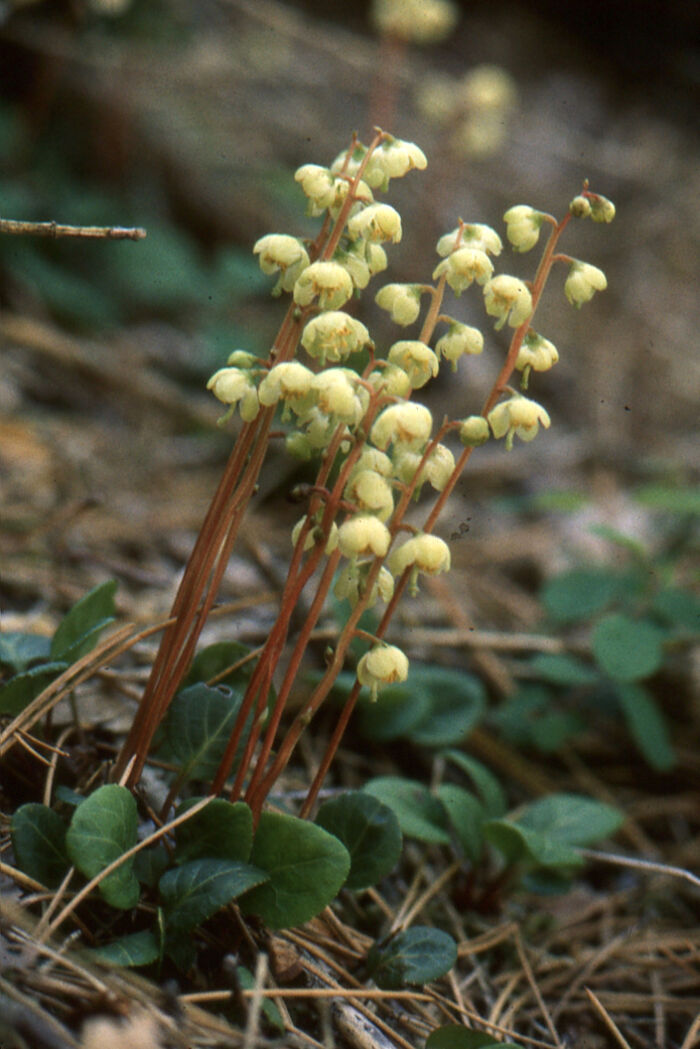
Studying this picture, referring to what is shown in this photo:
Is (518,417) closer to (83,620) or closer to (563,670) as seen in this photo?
(83,620)

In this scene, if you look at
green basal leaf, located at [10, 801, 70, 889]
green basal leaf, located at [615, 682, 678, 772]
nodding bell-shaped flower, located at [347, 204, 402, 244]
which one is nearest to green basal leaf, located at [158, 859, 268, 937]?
green basal leaf, located at [10, 801, 70, 889]

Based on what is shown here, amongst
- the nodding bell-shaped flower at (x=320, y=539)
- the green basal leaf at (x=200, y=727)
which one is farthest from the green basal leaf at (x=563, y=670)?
the nodding bell-shaped flower at (x=320, y=539)

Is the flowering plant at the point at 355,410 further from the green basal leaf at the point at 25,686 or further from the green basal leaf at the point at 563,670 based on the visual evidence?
the green basal leaf at the point at 563,670

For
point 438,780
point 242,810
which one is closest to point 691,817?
point 438,780

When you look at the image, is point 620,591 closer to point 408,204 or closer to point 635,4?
point 408,204

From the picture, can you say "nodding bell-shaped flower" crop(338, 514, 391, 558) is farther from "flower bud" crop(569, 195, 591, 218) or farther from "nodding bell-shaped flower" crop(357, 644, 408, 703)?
"flower bud" crop(569, 195, 591, 218)

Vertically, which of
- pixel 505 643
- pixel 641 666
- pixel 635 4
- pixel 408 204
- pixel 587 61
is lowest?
Answer: pixel 505 643
